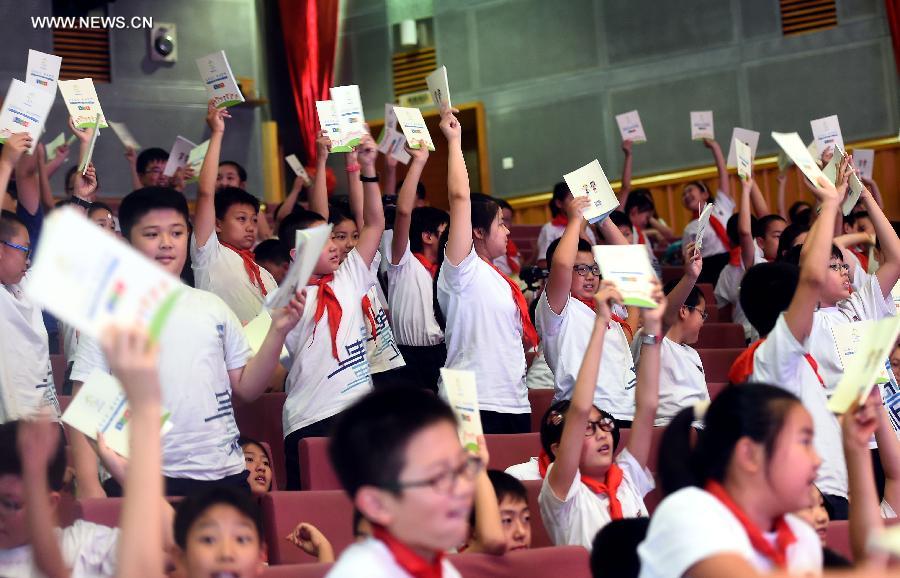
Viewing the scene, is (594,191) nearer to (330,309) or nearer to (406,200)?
(406,200)

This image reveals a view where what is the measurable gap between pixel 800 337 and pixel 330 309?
57.8 inches

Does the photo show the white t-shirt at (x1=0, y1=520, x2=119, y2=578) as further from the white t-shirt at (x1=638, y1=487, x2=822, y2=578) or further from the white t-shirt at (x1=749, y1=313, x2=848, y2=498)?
the white t-shirt at (x1=749, y1=313, x2=848, y2=498)

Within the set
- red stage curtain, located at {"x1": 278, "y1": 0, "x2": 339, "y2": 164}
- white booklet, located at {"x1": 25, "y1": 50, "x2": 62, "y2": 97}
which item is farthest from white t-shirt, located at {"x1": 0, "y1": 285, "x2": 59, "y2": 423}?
red stage curtain, located at {"x1": 278, "y1": 0, "x2": 339, "y2": 164}

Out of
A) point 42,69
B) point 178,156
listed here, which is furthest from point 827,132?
point 42,69

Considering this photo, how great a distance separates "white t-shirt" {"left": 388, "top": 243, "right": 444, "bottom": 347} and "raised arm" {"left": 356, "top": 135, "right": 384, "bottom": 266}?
0.46 m

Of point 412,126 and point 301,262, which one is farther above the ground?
point 412,126

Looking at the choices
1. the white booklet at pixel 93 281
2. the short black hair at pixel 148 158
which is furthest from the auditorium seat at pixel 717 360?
the white booklet at pixel 93 281

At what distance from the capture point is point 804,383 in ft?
10.3

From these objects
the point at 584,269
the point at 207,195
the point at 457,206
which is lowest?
the point at 584,269

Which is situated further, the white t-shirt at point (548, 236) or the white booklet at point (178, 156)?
the white t-shirt at point (548, 236)

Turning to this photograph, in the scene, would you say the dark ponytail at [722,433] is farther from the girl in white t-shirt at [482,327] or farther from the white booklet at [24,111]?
the white booklet at [24,111]

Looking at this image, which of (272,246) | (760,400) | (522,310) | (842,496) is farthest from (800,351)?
(272,246)

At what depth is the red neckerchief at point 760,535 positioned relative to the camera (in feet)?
6.17

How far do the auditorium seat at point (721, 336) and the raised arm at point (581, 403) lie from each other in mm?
2783
